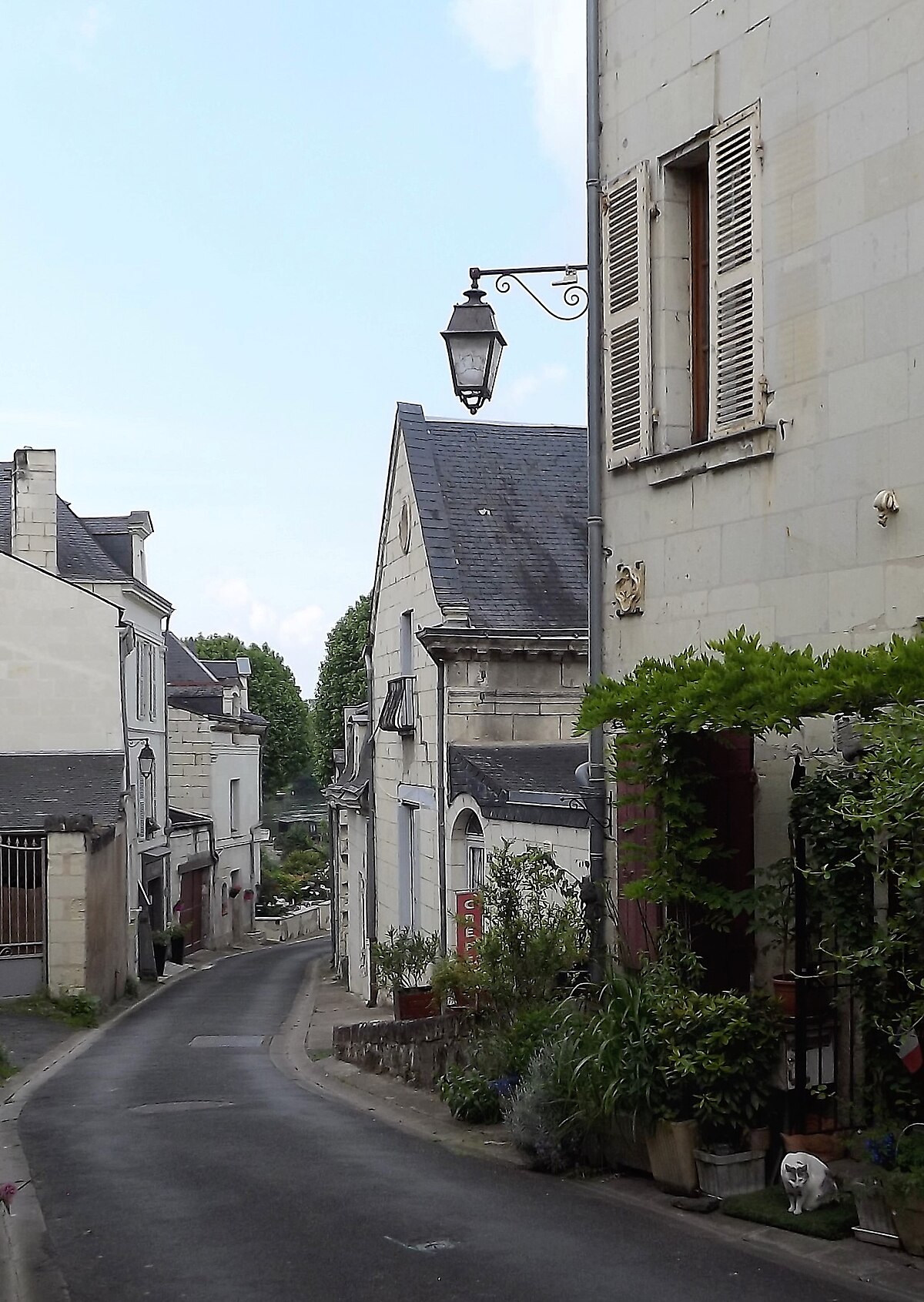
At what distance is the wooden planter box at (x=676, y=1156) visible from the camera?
7.22 metres

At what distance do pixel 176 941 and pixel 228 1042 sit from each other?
14708mm

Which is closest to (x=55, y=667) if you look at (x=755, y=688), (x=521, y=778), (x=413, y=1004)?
(x=521, y=778)

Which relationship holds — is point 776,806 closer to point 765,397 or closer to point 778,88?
point 765,397

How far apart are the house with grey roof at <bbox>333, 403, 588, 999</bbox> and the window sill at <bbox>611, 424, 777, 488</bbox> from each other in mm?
6507

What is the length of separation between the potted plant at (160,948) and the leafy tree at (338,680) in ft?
58.1

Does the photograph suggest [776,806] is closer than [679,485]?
Yes

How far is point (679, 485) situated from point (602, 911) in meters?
3.05

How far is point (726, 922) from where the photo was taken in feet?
25.3

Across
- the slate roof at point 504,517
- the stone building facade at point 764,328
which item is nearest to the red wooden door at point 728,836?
the stone building facade at point 764,328

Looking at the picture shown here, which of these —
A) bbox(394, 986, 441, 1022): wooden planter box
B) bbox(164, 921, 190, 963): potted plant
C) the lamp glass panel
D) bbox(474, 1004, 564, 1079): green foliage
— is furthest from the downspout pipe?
bbox(164, 921, 190, 963): potted plant

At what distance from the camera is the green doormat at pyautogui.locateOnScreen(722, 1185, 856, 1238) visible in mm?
6375

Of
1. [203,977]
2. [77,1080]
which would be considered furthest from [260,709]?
[77,1080]

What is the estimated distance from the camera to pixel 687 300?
29.7 feet

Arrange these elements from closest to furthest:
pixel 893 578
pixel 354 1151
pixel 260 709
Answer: pixel 893 578 → pixel 354 1151 → pixel 260 709
